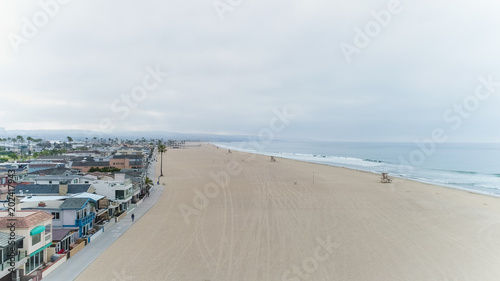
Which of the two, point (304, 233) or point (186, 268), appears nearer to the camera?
point (186, 268)

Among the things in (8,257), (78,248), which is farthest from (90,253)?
(8,257)

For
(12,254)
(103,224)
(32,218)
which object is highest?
(32,218)

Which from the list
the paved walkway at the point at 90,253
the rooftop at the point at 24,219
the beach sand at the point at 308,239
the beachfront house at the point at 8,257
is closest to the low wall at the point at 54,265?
the paved walkway at the point at 90,253

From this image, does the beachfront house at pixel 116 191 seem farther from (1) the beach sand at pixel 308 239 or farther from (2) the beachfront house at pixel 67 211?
(2) the beachfront house at pixel 67 211

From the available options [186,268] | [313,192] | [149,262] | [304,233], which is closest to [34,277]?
[149,262]

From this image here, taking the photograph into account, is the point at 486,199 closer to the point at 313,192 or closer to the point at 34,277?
the point at 313,192

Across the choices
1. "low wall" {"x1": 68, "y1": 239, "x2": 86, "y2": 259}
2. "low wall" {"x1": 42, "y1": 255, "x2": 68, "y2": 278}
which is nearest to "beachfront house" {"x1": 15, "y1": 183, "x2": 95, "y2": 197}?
"low wall" {"x1": 68, "y1": 239, "x2": 86, "y2": 259}

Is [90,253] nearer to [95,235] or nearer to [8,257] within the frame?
[95,235]
